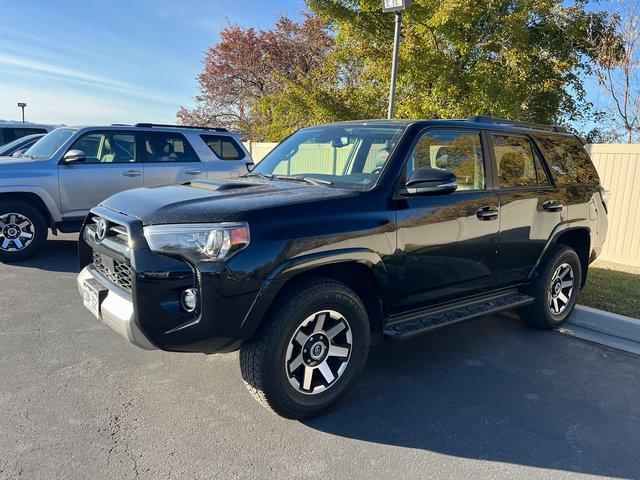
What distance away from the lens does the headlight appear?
9.03ft

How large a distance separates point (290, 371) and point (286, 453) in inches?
18.2

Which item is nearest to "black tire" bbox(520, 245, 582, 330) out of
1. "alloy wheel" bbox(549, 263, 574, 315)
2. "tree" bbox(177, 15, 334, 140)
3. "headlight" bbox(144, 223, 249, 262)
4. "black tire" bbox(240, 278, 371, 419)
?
"alloy wheel" bbox(549, 263, 574, 315)

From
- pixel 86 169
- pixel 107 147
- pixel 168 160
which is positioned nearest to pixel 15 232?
pixel 86 169

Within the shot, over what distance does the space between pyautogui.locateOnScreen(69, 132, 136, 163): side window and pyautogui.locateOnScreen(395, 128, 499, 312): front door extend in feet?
18.1

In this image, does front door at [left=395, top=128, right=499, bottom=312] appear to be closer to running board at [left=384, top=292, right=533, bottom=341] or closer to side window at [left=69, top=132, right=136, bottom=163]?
running board at [left=384, top=292, right=533, bottom=341]

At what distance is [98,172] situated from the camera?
7469 millimetres

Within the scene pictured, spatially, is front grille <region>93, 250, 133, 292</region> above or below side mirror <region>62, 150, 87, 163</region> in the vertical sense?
below

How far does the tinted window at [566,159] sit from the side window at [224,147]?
5.28 meters

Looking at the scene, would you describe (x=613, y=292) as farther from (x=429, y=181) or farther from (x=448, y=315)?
(x=429, y=181)

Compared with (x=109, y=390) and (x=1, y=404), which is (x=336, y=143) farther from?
(x=1, y=404)

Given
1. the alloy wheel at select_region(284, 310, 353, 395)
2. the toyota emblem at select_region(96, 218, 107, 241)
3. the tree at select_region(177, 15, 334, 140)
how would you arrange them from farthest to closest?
the tree at select_region(177, 15, 334, 140) → the toyota emblem at select_region(96, 218, 107, 241) → the alloy wheel at select_region(284, 310, 353, 395)

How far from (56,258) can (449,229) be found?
605 cm

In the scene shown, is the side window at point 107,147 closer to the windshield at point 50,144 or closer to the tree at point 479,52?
the windshield at point 50,144

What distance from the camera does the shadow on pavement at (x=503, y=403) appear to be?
2969 mm
